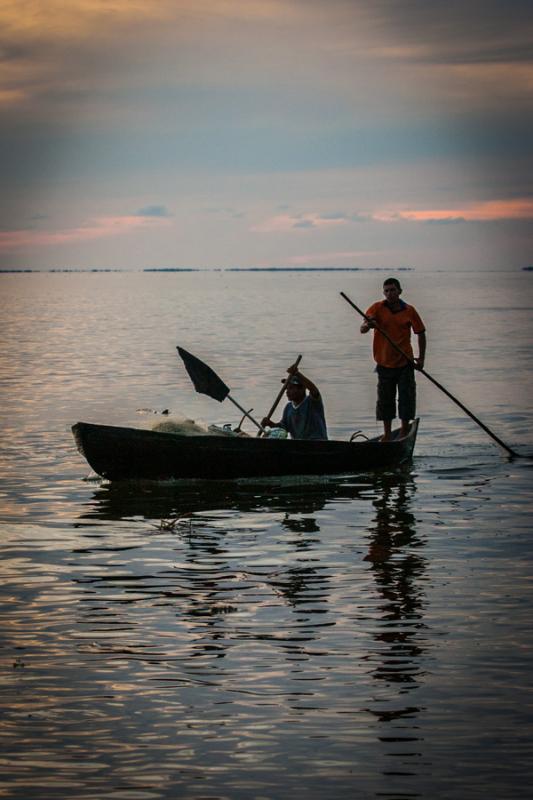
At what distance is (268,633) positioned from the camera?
8.05m

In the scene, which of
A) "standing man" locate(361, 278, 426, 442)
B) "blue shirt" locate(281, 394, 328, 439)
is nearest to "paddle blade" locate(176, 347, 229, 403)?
"blue shirt" locate(281, 394, 328, 439)

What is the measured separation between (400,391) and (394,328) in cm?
87

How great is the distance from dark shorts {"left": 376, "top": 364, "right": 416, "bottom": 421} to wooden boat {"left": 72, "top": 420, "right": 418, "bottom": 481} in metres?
1.12

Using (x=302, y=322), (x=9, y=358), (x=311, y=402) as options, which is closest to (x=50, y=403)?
(x=311, y=402)

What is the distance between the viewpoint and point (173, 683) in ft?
23.3

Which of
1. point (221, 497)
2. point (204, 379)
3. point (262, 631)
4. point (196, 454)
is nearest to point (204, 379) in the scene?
point (204, 379)

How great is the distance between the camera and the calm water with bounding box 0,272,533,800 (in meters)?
6.00

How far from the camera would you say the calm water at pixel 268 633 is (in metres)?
6.00

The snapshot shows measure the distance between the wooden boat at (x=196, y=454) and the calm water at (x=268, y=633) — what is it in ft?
0.69

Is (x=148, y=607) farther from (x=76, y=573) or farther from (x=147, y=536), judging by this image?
(x=147, y=536)

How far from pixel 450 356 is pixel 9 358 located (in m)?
13.7

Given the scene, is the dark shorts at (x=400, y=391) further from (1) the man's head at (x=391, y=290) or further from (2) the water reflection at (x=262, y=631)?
(2) the water reflection at (x=262, y=631)

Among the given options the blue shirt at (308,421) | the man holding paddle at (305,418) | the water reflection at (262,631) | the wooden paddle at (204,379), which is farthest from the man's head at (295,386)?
the water reflection at (262,631)

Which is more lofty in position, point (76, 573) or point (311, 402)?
point (311, 402)
